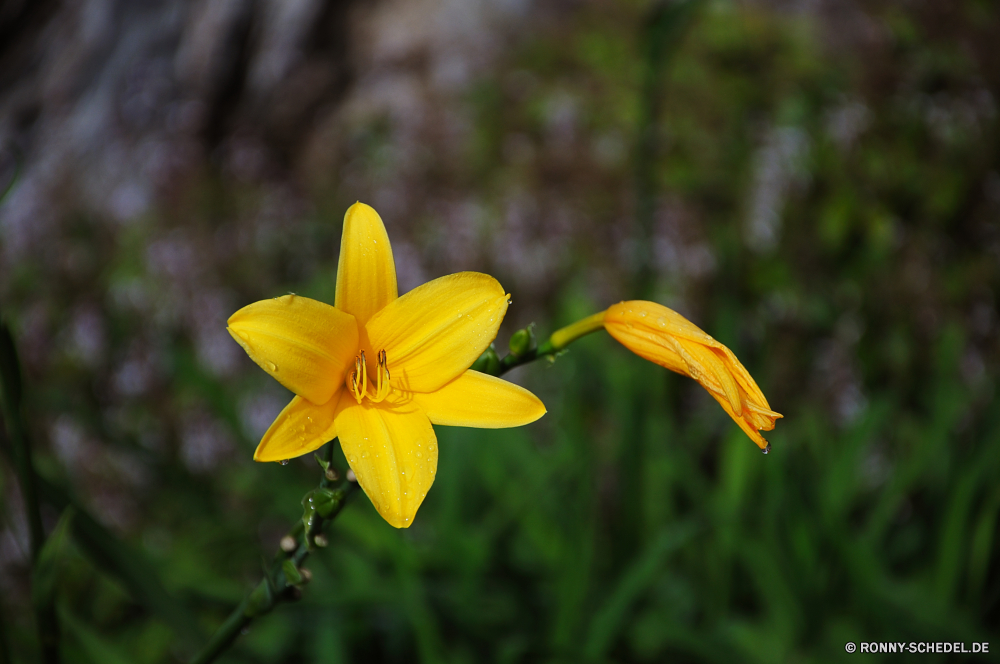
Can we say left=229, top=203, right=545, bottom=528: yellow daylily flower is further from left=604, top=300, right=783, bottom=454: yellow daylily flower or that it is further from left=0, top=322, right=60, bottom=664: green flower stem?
left=0, top=322, right=60, bottom=664: green flower stem

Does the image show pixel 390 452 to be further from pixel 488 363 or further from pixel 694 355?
pixel 694 355

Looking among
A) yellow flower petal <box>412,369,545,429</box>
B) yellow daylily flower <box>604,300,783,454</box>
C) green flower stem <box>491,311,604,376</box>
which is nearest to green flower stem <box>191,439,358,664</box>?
yellow flower petal <box>412,369,545,429</box>

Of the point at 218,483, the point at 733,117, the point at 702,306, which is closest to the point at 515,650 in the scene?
the point at 218,483

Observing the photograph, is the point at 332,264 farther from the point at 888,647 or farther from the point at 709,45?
the point at 888,647

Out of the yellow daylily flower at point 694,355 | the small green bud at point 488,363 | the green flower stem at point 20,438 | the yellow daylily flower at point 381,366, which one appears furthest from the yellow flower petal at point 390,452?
the green flower stem at point 20,438

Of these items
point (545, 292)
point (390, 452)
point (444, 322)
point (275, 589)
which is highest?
point (444, 322)

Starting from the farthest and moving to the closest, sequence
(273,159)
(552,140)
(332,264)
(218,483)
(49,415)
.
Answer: (273,159) < (552,140) < (332,264) < (49,415) < (218,483)

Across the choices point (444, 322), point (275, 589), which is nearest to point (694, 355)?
point (444, 322)
